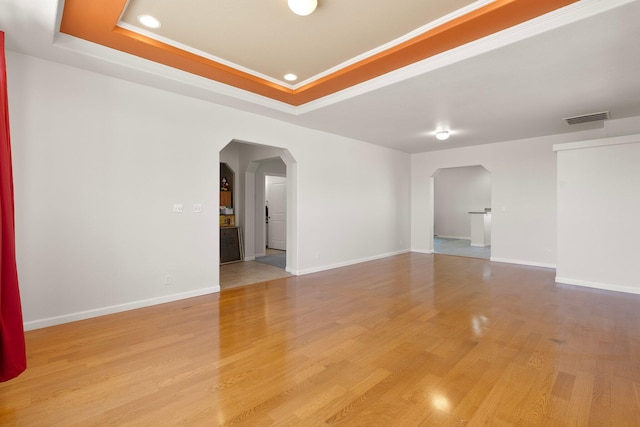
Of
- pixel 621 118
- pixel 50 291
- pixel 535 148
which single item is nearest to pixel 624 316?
pixel 621 118

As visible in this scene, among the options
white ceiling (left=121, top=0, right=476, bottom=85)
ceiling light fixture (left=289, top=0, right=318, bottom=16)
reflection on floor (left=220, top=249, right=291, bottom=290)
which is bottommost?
reflection on floor (left=220, top=249, right=291, bottom=290)

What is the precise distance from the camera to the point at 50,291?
3178 mm

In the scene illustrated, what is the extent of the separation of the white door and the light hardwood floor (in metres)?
4.78

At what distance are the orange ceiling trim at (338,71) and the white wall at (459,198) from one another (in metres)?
8.36

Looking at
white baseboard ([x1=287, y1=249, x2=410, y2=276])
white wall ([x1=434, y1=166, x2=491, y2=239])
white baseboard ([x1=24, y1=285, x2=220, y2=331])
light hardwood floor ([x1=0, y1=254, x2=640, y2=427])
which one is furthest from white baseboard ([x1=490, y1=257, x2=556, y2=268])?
white baseboard ([x1=24, y1=285, x2=220, y2=331])

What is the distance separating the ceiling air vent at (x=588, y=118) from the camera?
482 cm

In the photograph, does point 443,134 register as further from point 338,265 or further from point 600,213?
point 338,265

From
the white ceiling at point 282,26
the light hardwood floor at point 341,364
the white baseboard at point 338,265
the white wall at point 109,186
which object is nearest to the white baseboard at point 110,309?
the white wall at point 109,186

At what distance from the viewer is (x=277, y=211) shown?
9.19m

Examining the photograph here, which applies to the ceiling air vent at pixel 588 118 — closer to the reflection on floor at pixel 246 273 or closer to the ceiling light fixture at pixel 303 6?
the ceiling light fixture at pixel 303 6

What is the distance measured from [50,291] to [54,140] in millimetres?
1616

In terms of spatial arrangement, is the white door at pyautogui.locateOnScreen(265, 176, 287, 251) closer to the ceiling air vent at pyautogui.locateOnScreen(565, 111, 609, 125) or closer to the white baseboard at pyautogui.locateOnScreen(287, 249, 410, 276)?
the white baseboard at pyautogui.locateOnScreen(287, 249, 410, 276)

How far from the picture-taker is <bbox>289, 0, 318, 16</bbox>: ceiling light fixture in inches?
91.8

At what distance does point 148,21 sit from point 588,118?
256 inches
